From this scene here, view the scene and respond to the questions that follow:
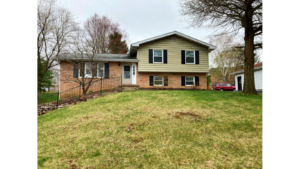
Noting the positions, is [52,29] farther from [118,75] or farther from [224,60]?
[224,60]

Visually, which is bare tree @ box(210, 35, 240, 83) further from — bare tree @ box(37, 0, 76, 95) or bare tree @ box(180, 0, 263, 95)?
bare tree @ box(37, 0, 76, 95)

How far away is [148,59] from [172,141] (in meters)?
11.0

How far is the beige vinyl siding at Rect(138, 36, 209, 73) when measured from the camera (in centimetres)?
1419

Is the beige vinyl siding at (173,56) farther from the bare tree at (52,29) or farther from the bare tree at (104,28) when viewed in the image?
the bare tree at (104,28)

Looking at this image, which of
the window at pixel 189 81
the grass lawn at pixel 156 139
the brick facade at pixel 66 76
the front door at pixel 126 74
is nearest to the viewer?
the grass lawn at pixel 156 139

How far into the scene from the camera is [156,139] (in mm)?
4047

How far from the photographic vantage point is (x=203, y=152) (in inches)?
134

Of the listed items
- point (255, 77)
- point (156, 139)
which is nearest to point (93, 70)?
point (156, 139)

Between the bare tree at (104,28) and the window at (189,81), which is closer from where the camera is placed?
the window at (189,81)

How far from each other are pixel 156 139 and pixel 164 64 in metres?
11.0

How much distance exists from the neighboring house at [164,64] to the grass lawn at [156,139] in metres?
7.81

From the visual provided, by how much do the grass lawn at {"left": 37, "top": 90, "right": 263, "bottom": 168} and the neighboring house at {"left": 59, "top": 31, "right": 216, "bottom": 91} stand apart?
307 inches

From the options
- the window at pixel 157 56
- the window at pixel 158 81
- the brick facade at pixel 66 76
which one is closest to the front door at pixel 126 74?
the window at pixel 158 81

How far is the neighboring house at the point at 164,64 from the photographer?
14133mm
